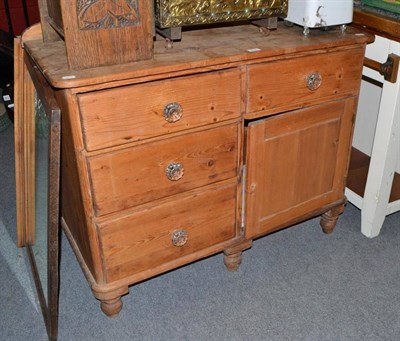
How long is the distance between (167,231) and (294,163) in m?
0.49

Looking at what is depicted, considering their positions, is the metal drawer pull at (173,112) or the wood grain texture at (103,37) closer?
the wood grain texture at (103,37)

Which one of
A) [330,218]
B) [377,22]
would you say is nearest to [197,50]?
[377,22]

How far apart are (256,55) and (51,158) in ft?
2.01

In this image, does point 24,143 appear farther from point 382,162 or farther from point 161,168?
point 382,162

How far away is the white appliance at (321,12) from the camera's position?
56.6 inches

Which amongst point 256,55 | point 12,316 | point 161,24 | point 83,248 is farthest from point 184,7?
point 12,316

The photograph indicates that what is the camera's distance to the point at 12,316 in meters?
1.56

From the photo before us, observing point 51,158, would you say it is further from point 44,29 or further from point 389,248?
point 389,248

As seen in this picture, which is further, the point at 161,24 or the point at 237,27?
the point at 237,27

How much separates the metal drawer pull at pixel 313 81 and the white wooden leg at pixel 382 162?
0.29 m

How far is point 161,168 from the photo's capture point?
4.47 feet

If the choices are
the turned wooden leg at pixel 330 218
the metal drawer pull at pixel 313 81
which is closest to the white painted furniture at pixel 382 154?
the turned wooden leg at pixel 330 218

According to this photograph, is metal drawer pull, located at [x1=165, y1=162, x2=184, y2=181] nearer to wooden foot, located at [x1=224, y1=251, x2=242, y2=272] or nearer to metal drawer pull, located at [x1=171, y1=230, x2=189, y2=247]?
metal drawer pull, located at [x1=171, y1=230, x2=189, y2=247]

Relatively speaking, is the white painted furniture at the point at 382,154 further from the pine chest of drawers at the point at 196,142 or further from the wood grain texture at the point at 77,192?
the wood grain texture at the point at 77,192
